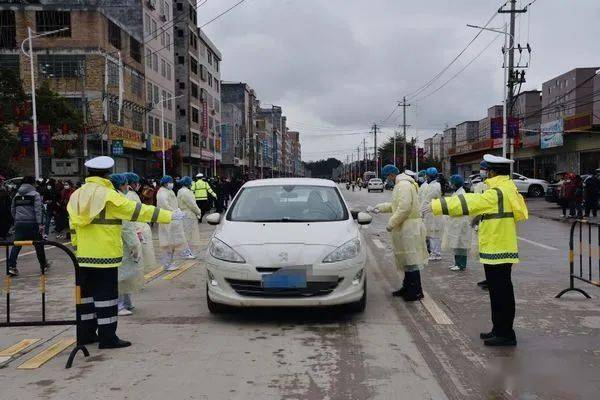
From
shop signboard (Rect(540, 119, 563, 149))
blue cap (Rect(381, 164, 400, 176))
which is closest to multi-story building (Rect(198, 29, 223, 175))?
shop signboard (Rect(540, 119, 563, 149))

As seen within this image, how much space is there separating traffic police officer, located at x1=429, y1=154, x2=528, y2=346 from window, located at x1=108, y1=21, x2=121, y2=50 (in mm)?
38087

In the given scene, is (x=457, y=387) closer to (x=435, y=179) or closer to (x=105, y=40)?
(x=435, y=179)

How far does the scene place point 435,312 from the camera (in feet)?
22.9

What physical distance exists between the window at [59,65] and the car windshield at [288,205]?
33748 mm

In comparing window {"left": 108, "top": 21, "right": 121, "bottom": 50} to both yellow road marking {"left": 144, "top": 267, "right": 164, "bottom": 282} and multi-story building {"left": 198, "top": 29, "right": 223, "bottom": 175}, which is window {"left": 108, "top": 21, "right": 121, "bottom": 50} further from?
yellow road marking {"left": 144, "top": 267, "right": 164, "bottom": 282}

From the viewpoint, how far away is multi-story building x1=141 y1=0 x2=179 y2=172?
48000 mm

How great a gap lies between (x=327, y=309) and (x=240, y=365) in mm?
1878

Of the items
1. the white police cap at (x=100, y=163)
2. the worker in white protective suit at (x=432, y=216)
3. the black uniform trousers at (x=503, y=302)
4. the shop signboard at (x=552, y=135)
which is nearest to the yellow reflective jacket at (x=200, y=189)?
the worker in white protective suit at (x=432, y=216)

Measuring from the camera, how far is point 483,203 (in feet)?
18.5

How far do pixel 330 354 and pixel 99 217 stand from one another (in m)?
2.48

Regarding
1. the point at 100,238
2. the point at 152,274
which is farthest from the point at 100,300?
the point at 152,274

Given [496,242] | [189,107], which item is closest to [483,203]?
[496,242]

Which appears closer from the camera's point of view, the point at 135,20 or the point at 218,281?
the point at 218,281

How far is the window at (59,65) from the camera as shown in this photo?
37.8m
